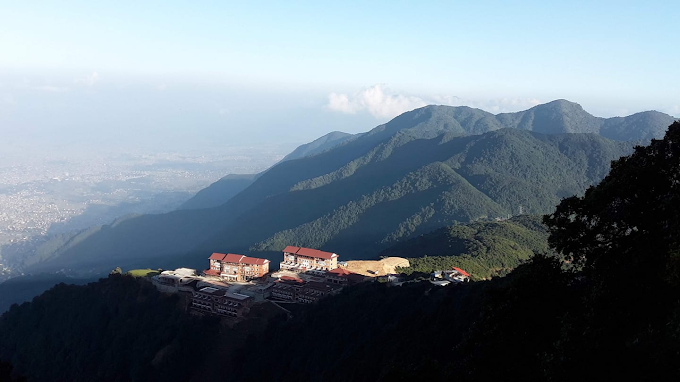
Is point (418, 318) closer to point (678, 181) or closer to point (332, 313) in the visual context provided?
point (332, 313)

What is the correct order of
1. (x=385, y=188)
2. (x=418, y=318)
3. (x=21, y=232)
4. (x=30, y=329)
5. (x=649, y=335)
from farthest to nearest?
(x=21, y=232) < (x=385, y=188) < (x=30, y=329) < (x=418, y=318) < (x=649, y=335)

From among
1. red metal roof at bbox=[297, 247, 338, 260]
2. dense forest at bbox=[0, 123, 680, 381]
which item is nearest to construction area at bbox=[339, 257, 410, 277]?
red metal roof at bbox=[297, 247, 338, 260]

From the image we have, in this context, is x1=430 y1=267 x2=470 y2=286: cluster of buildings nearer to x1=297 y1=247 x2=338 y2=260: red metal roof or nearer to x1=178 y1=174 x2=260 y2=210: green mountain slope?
x1=297 y1=247 x2=338 y2=260: red metal roof

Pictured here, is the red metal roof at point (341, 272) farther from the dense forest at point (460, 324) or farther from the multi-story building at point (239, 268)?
the multi-story building at point (239, 268)

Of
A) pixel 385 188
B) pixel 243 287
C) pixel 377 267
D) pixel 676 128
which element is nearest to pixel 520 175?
pixel 385 188

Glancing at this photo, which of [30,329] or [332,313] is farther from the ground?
[332,313]

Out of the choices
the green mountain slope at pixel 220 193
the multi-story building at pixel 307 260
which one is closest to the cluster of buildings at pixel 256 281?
the multi-story building at pixel 307 260

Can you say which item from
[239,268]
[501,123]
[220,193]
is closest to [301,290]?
[239,268]
